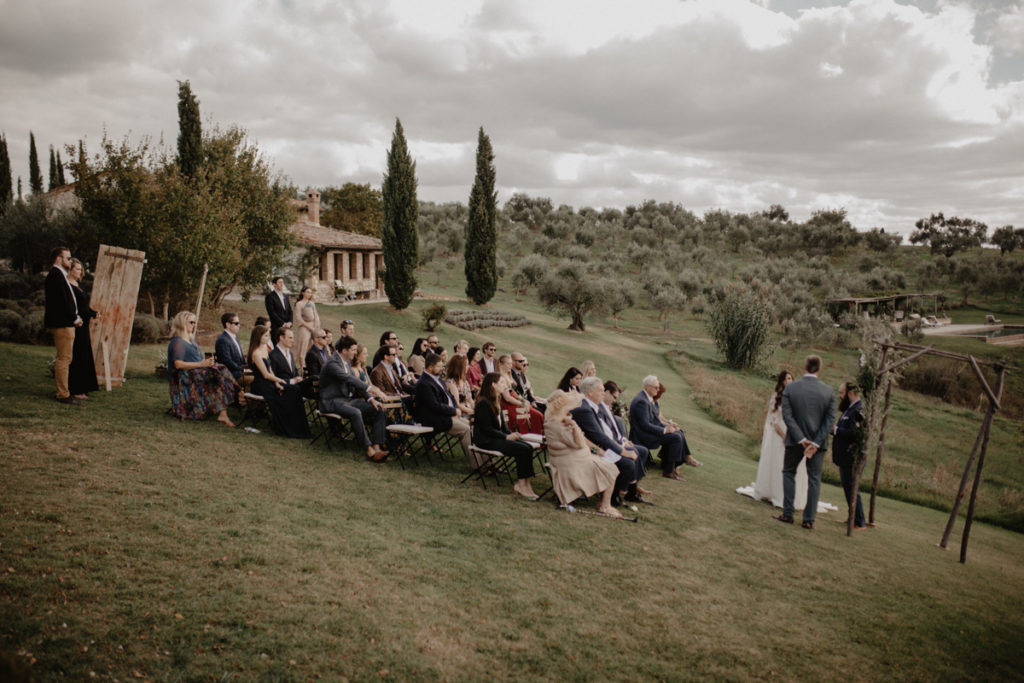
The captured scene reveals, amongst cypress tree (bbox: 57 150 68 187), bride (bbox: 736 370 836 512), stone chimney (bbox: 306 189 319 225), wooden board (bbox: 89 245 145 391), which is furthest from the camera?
cypress tree (bbox: 57 150 68 187)

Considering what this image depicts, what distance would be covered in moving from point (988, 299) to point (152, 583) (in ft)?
255

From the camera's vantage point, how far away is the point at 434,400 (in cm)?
834

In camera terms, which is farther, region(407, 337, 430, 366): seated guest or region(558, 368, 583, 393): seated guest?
region(407, 337, 430, 366): seated guest

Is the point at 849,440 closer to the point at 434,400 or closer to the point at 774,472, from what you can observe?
the point at 774,472

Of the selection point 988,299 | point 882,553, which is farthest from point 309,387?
point 988,299

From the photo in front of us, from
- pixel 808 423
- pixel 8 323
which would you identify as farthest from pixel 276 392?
pixel 8 323

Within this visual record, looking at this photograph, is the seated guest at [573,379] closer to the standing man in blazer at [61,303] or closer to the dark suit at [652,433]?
the dark suit at [652,433]

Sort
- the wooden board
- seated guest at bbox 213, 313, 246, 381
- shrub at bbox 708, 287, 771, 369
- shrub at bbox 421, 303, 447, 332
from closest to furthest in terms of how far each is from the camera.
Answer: seated guest at bbox 213, 313, 246, 381 → the wooden board → shrub at bbox 421, 303, 447, 332 → shrub at bbox 708, 287, 771, 369

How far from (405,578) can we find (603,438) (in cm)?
356

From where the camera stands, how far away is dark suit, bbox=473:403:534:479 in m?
7.77

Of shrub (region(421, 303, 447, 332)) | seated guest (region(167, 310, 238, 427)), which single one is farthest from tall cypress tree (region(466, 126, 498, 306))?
seated guest (region(167, 310, 238, 427))

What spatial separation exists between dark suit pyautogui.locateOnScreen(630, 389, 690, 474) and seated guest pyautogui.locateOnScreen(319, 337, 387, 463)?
4.19m

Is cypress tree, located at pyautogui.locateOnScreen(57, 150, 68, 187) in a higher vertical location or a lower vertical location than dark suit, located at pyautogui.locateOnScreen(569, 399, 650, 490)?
higher

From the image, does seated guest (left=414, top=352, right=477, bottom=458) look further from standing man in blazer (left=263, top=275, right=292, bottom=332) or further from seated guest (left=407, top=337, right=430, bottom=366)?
standing man in blazer (left=263, top=275, right=292, bottom=332)
